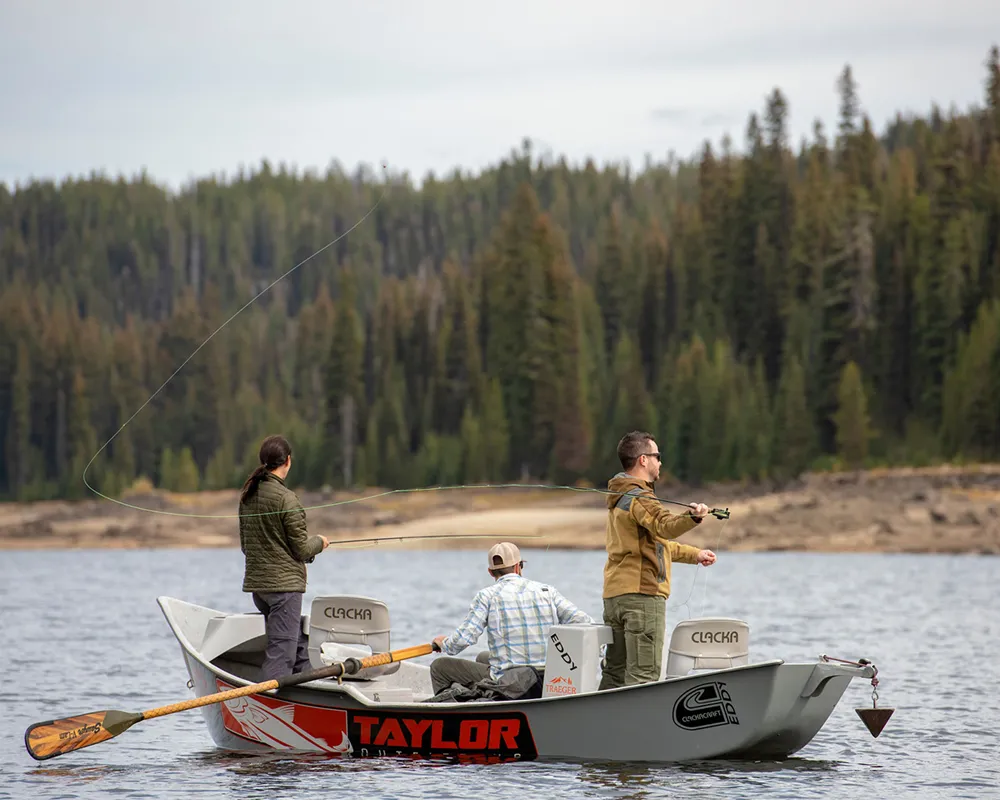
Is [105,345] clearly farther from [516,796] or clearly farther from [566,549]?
[516,796]

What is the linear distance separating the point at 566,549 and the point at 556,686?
5483cm

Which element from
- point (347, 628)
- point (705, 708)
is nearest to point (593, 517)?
point (347, 628)

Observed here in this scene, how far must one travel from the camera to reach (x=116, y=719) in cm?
1395

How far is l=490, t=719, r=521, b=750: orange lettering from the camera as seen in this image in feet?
42.7

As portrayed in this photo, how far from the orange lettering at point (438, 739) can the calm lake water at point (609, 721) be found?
7.0 inches

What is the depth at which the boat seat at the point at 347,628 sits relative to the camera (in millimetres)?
14641

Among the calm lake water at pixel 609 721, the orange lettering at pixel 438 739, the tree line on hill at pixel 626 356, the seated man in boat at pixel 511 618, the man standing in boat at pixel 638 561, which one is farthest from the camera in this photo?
the tree line on hill at pixel 626 356

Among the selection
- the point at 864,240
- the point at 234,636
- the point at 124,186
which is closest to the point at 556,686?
the point at 234,636

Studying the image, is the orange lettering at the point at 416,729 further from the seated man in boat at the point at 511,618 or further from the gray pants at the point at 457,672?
the seated man in boat at the point at 511,618

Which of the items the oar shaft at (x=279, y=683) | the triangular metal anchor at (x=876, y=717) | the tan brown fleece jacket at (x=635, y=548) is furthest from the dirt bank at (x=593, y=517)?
the triangular metal anchor at (x=876, y=717)

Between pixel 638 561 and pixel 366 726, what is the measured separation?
2.93 meters

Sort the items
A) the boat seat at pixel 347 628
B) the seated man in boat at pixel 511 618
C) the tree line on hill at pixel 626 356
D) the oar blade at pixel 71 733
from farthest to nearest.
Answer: the tree line on hill at pixel 626 356
the boat seat at pixel 347 628
the oar blade at pixel 71 733
the seated man in boat at pixel 511 618

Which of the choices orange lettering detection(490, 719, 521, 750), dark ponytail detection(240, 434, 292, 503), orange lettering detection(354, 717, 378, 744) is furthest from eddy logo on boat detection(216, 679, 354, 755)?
dark ponytail detection(240, 434, 292, 503)

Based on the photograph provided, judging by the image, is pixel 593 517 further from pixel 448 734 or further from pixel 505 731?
pixel 505 731
